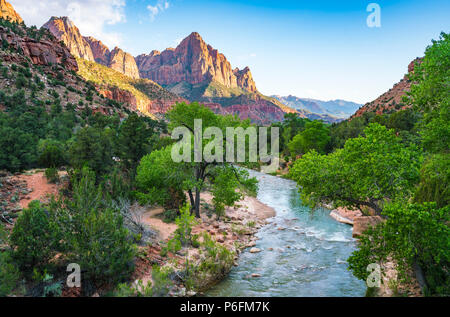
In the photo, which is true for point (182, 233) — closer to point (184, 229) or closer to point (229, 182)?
point (184, 229)

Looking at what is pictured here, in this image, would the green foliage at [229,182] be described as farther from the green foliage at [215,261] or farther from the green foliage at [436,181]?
the green foliage at [436,181]

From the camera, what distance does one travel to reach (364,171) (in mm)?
10453

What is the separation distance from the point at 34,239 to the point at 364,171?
40.9 feet

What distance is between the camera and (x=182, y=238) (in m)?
13.3

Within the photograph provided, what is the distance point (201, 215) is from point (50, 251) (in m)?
11.2

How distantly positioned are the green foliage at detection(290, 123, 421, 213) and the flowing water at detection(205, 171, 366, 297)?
1.97 metres

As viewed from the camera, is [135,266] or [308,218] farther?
[308,218]

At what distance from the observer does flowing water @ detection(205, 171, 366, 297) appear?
10539 mm

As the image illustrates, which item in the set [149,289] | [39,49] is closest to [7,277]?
[149,289]

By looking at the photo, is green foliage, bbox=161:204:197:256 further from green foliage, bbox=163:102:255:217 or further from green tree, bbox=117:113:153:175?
green tree, bbox=117:113:153:175

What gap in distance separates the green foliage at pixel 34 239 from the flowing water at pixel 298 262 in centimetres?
604

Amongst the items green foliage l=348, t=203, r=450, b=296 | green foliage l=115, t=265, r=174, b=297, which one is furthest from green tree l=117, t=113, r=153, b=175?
green foliage l=348, t=203, r=450, b=296
